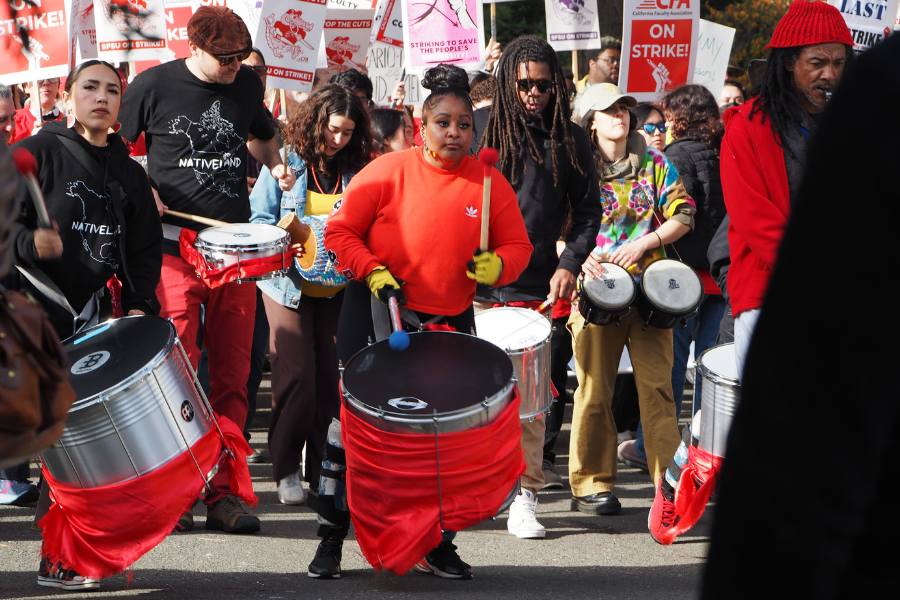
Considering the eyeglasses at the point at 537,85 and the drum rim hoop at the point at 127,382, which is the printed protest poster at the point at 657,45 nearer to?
the eyeglasses at the point at 537,85

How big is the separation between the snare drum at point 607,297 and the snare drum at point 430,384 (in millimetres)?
1317

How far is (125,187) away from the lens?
4430mm

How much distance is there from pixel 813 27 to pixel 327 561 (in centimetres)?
289

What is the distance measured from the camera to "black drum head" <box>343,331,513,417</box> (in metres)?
3.59

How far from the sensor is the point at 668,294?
516 cm

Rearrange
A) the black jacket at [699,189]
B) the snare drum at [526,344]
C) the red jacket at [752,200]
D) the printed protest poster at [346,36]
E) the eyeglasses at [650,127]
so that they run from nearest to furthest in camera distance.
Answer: the red jacket at [752,200] < the snare drum at [526,344] < the black jacket at [699,189] < the eyeglasses at [650,127] < the printed protest poster at [346,36]

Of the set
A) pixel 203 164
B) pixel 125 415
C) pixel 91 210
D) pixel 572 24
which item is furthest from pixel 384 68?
pixel 125 415

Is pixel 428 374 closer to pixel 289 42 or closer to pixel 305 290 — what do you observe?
pixel 305 290

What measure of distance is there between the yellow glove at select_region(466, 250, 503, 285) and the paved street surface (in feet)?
4.17

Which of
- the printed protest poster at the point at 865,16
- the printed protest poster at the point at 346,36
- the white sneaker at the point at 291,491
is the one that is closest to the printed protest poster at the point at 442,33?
the printed protest poster at the point at 346,36

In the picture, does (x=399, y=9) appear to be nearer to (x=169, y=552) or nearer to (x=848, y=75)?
(x=169, y=552)

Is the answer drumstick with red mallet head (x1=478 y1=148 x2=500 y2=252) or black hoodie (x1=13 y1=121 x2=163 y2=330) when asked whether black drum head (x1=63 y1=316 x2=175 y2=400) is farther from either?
drumstick with red mallet head (x1=478 y1=148 x2=500 y2=252)

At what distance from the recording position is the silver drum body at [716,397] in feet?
12.8

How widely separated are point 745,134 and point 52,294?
2.85 metres
